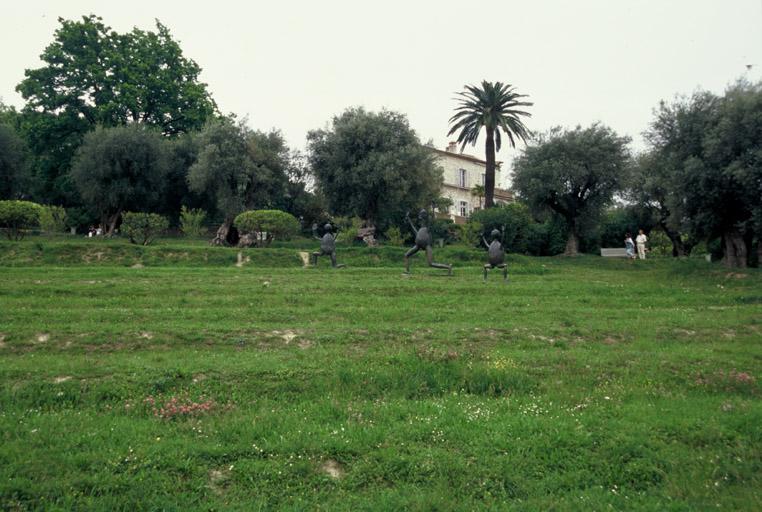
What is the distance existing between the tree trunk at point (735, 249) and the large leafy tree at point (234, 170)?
2833 cm

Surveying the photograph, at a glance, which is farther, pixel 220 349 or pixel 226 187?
pixel 226 187

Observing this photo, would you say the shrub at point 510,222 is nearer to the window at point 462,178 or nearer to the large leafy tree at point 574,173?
the large leafy tree at point 574,173

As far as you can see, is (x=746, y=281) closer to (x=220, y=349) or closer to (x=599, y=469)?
(x=599, y=469)

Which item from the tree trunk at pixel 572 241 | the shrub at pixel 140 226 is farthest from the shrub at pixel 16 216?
the tree trunk at pixel 572 241

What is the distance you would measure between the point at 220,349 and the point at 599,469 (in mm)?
7495

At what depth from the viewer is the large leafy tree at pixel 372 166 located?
3684 centimetres

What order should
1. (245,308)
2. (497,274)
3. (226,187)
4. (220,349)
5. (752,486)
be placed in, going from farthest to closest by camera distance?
(226,187) → (497,274) → (245,308) → (220,349) → (752,486)

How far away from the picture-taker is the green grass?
6176 millimetres

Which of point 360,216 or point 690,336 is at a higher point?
point 360,216

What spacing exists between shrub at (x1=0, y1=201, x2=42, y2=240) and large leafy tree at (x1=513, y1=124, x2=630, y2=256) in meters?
31.7

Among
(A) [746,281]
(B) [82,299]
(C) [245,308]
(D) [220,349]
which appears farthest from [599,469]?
(A) [746,281]

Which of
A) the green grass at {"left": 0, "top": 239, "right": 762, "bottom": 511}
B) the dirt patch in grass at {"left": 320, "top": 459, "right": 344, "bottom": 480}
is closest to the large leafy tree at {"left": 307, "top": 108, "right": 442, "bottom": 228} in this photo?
the green grass at {"left": 0, "top": 239, "right": 762, "bottom": 511}

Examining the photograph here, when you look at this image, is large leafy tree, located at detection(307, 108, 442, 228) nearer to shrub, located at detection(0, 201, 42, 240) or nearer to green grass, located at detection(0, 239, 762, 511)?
shrub, located at detection(0, 201, 42, 240)

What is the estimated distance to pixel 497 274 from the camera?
25406 millimetres
